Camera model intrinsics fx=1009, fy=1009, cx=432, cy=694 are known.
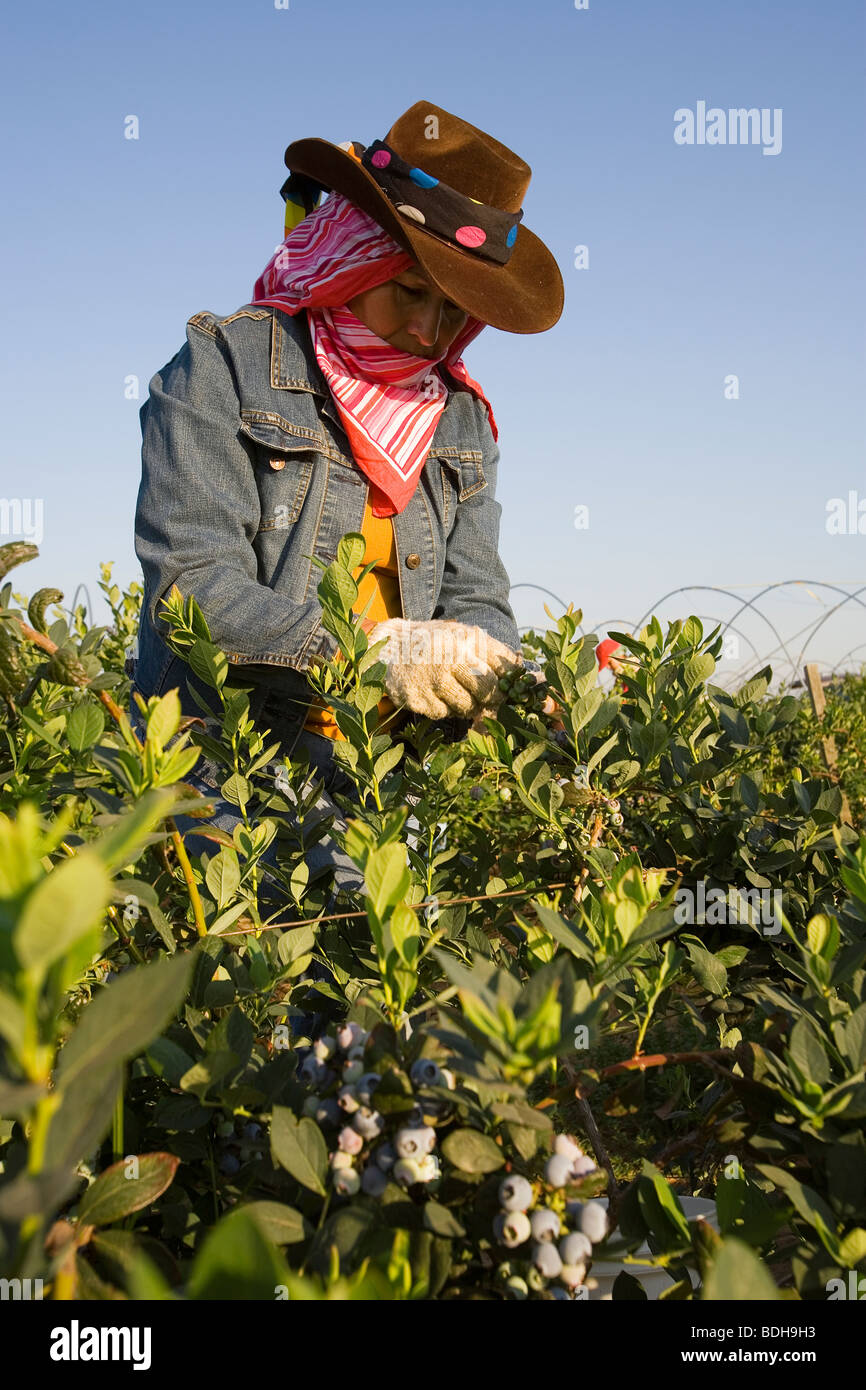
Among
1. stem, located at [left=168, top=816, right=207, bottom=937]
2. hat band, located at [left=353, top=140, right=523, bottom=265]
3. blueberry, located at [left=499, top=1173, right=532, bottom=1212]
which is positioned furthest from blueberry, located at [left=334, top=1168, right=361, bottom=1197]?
hat band, located at [left=353, top=140, right=523, bottom=265]

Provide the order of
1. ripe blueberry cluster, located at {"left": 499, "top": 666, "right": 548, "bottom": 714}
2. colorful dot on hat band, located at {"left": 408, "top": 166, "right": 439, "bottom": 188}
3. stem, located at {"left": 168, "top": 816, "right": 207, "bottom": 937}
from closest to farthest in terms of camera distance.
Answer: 1. stem, located at {"left": 168, "top": 816, "right": 207, "bottom": 937}
2. ripe blueberry cluster, located at {"left": 499, "top": 666, "right": 548, "bottom": 714}
3. colorful dot on hat band, located at {"left": 408, "top": 166, "right": 439, "bottom": 188}

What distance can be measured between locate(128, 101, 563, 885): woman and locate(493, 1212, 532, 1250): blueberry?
1396 millimetres

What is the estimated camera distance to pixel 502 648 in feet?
6.04

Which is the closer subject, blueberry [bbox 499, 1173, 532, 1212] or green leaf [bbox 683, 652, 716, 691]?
blueberry [bbox 499, 1173, 532, 1212]

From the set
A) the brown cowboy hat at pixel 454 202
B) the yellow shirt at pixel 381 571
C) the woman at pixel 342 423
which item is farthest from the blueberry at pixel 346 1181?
the brown cowboy hat at pixel 454 202

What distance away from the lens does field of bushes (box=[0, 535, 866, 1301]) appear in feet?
1.61

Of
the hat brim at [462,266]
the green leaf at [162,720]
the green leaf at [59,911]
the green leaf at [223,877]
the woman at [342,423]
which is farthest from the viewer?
the hat brim at [462,266]

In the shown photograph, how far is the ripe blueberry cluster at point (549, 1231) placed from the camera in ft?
2.06

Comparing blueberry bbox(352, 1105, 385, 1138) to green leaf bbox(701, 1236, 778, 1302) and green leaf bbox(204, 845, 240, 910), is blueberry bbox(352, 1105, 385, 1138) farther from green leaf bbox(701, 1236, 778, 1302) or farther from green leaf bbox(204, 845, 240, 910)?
green leaf bbox(204, 845, 240, 910)

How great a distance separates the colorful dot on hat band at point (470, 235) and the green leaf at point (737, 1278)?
2418 millimetres

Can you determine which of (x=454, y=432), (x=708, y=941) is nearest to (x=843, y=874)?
(x=708, y=941)

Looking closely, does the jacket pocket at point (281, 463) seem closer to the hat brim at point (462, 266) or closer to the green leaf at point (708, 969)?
the hat brim at point (462, 266)

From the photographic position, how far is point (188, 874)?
1024mm


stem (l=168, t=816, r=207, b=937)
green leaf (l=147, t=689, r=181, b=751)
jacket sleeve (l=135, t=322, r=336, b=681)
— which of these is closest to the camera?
green leaf (l=147, t=689, r=181, b=751)
